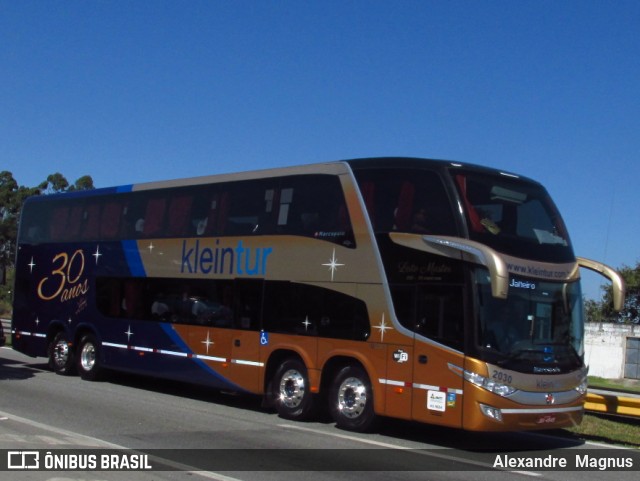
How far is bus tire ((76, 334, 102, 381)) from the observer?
17.8 meters

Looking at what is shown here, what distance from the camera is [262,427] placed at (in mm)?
12305

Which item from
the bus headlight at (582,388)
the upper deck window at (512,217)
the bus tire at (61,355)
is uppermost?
the upper deck window at (512,217)

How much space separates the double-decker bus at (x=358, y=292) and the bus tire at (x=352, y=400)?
0.02m

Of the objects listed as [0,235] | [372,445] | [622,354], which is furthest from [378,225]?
[0,235]

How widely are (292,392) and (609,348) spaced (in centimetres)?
2669

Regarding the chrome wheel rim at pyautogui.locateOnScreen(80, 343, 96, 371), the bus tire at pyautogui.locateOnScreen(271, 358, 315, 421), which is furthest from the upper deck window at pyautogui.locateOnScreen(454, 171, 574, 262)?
the chrome wheel rim at pyautogui.locateOnScreen(80, 343, 96, 371)

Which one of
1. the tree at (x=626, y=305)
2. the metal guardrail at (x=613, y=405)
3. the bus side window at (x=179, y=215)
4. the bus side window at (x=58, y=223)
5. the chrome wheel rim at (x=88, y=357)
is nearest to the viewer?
the metal guardrail at (x=613, y=405)

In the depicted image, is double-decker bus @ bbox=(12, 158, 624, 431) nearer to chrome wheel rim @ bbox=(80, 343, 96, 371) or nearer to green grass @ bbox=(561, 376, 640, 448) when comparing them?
chrome wheel rim @ bbox=(80, 343, 96, 371)

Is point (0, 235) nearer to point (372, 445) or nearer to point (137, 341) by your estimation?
point (137, 341)

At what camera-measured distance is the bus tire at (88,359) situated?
58.2 ft

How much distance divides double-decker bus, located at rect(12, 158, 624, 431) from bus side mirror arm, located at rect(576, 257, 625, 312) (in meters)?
0.02

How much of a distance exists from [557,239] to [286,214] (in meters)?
4.45

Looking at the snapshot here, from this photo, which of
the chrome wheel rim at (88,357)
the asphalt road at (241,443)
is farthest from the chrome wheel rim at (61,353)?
the asphalt road at (241,443)

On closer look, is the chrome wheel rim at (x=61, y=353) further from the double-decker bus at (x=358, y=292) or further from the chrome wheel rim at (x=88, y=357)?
the double-decker bus at (x=358, y=292)
